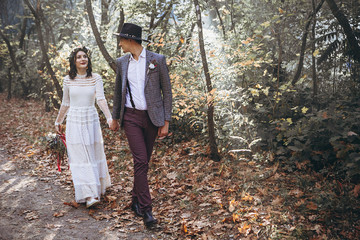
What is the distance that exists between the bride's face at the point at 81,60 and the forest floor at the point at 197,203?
2292mm

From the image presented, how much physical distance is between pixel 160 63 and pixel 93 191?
7.71 feet

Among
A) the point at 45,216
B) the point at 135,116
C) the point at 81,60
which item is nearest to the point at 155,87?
the point at 135,116

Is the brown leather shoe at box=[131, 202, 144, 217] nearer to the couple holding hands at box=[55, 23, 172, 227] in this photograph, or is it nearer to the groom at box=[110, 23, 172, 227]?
the couple holding hands at box=[55, 23, 172, 227]

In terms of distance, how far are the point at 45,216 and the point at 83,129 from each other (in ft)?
4.77

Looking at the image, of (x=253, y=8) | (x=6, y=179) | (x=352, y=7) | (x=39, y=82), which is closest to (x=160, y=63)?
(x=6, y=179)

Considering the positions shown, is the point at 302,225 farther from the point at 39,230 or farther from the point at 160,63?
the point at 39,230

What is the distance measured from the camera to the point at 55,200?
5164 millimetres

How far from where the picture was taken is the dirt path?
3.89 m

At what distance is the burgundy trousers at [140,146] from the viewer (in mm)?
4051

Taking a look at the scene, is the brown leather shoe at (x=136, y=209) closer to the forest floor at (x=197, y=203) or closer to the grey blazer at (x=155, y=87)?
the forest floor at (x=197, y=203)

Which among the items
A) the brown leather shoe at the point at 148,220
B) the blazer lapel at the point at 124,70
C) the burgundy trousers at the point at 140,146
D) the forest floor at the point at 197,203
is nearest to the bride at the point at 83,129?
the forest floor at the point at 197,203

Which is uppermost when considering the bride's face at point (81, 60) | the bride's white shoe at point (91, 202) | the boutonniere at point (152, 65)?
the bride's face at point (81, 60)

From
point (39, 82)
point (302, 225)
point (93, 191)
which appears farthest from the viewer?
point (39, 82)

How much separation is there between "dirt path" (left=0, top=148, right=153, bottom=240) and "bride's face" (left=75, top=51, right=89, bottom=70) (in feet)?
7.67
